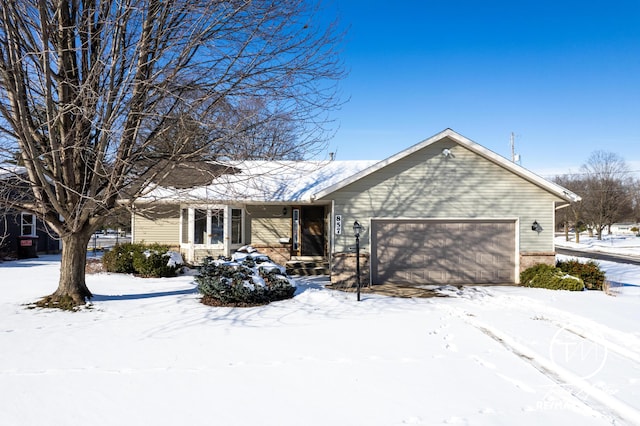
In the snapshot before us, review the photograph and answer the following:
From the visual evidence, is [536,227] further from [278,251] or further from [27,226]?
[27,226]

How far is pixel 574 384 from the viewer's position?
4.75 metres

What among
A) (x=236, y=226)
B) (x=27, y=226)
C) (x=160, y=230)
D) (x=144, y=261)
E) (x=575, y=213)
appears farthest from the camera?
(x=575, y=213)

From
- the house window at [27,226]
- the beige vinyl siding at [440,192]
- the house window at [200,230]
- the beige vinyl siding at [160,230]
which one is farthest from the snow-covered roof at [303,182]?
the house window at [27,226]

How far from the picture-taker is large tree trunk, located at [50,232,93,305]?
27.7 ft

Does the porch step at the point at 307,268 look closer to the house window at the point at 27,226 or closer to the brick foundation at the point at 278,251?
the brick foundation at the point at 278,251

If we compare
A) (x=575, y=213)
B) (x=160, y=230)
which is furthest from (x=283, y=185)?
(x=575, y=213)

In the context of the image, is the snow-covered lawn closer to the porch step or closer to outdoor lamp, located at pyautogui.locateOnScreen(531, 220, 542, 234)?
outdoor lamp, located at pyautogui.locateOnScreen(531, 220, 542, 234)

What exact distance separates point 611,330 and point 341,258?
668cm

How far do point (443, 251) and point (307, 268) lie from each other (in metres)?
4.83

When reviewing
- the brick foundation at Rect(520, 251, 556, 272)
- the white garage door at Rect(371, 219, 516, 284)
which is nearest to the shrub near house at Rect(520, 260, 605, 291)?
the brick foundation at Rect(520, 251, 556, 272)

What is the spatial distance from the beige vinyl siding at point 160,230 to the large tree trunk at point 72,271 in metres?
6.50

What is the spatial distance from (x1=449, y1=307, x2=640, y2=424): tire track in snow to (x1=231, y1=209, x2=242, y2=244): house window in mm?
10286

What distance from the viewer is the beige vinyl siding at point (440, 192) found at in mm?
11797

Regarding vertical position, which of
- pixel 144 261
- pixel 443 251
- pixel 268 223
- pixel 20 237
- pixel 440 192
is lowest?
pixel 144 261
